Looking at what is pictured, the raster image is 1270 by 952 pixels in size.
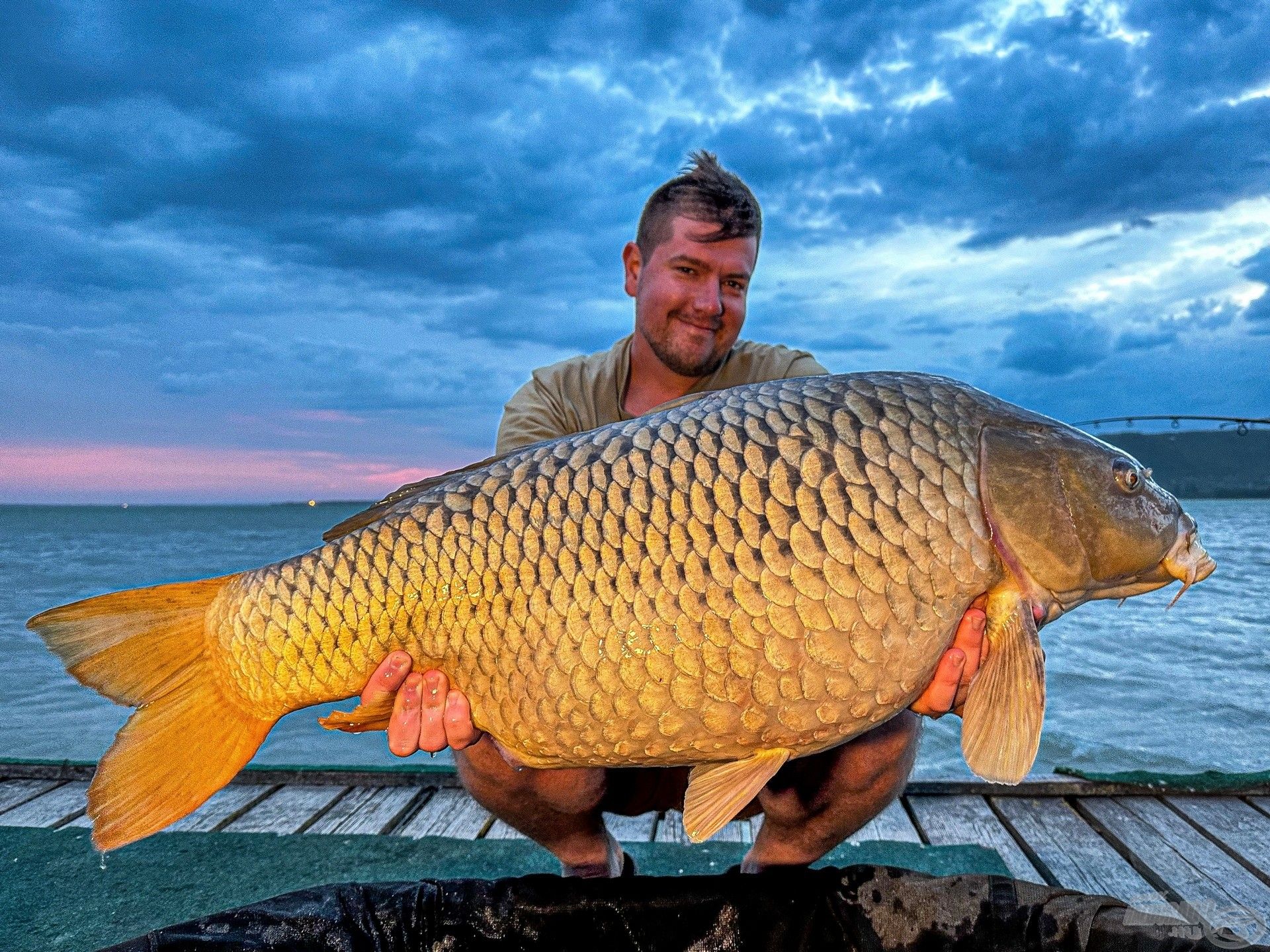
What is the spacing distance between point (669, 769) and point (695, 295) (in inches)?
44.7

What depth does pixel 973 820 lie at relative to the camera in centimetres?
231

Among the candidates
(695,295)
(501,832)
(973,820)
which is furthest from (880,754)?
(695,295)

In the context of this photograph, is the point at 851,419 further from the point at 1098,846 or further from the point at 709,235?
the point at 1098,846

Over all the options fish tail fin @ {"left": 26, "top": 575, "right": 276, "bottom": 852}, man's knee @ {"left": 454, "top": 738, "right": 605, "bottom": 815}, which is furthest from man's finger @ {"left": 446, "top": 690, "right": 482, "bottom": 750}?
man's knee @ {"left": 454, "top": 738, "right": 605, "bottom": 815}

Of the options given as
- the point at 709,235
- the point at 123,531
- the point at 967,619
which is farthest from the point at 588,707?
the point at 123,531

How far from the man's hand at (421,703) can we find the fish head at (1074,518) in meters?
0.82

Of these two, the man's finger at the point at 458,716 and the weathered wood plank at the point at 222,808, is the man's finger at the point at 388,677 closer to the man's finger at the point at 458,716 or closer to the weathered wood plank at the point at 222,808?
the man's finger at the point at 458,716

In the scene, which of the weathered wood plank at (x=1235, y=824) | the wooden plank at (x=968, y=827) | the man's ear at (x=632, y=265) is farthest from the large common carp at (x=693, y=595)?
the man's ear at (x=632, y=265)

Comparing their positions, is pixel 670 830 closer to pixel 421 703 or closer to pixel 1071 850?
pixel 1071 850

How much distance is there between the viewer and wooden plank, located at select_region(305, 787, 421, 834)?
2.30 m

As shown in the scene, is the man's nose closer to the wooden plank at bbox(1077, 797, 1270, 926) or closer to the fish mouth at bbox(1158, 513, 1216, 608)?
the fish mouth at bbox(1158, 513, 1216, 608)

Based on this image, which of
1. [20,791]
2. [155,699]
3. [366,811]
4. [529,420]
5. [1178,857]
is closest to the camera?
[155,699]

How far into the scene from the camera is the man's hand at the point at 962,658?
1301 mm

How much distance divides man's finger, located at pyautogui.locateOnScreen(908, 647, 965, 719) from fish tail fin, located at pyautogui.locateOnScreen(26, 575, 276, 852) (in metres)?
1.00
